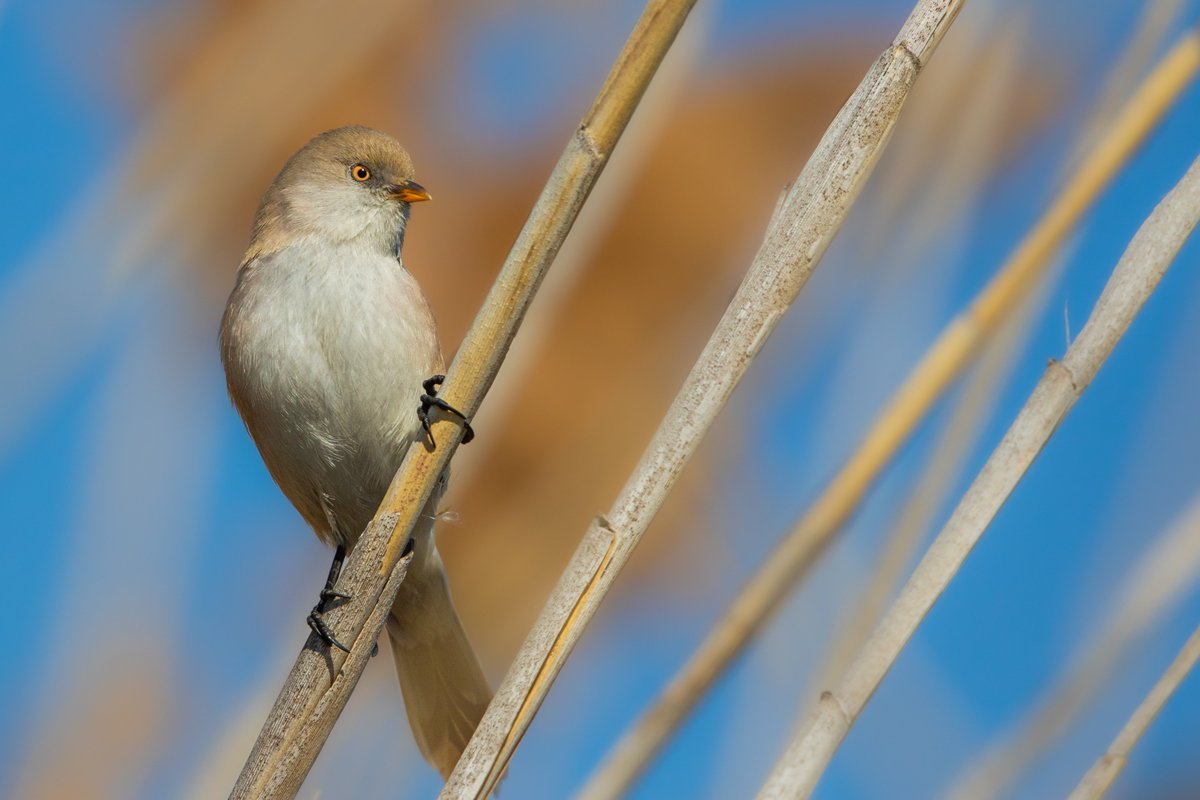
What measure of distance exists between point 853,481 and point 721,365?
1.47 feet

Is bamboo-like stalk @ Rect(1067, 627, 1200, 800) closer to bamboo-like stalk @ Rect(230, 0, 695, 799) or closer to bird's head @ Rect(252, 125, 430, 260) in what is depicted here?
bamboo-like stalk @ Rect(230, 0, 695, 799)

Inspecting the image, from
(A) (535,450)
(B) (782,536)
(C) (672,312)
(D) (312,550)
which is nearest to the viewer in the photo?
(B) (782,536)

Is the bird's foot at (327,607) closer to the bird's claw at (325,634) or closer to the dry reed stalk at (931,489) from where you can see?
the bird's claw at (325,634)

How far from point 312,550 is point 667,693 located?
1321 mm

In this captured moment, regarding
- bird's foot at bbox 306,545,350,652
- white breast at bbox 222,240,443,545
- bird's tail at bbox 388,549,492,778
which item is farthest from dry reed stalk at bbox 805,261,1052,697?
white breast at bbox 222,240,443,545

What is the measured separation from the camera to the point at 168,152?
6.66ft

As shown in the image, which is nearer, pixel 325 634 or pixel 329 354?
pixel 325 634

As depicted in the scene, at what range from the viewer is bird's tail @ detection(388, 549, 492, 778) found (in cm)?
221

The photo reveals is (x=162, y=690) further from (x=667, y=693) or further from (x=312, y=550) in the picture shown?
(x=667, y=693)

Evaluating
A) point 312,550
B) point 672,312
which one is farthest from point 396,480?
point 672,312

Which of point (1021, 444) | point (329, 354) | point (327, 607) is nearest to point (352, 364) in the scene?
point (329, 354)

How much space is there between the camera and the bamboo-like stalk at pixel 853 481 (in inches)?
65.3

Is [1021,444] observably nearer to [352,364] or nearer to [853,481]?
[853,481]

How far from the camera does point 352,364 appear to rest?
2.34 meters
